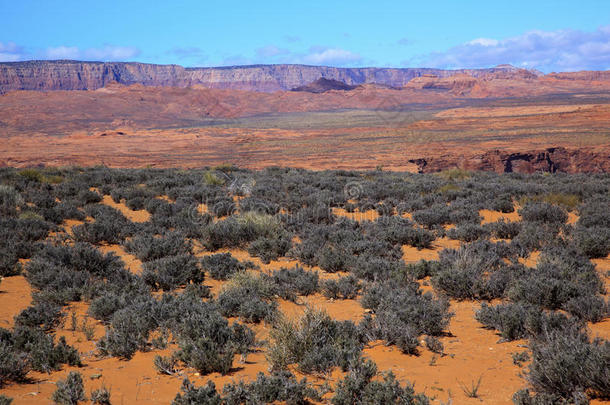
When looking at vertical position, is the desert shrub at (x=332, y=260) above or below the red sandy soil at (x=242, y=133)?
below

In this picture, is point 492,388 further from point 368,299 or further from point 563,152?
point 563,152

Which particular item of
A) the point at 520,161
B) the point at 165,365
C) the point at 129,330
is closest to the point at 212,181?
the point at 129,330

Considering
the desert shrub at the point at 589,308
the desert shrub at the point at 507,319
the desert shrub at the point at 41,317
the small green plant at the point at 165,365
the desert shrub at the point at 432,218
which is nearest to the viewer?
the small green plant at the point at 165,365

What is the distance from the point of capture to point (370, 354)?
15.3 ft

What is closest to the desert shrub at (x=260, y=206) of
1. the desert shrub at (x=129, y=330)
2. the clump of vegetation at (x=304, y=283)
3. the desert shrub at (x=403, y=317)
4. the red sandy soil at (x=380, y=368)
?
the clump of vegetation at (x=304, y=283)

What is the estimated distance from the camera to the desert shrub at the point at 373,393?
3404 millimetres

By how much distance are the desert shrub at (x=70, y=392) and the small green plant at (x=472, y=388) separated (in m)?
3.22

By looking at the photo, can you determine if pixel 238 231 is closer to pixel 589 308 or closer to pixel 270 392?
pixel 270 392

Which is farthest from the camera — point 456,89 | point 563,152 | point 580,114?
point 456,89

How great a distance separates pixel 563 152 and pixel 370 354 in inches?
1473

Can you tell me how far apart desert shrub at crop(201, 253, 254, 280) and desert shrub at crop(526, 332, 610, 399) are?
486 centimetres

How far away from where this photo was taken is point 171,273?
7094 mm

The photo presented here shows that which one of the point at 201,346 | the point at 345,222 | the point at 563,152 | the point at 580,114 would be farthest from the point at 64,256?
the point at 580,114

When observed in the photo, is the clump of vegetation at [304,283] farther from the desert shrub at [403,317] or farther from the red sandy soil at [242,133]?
the red sandy soil at [242,133]
